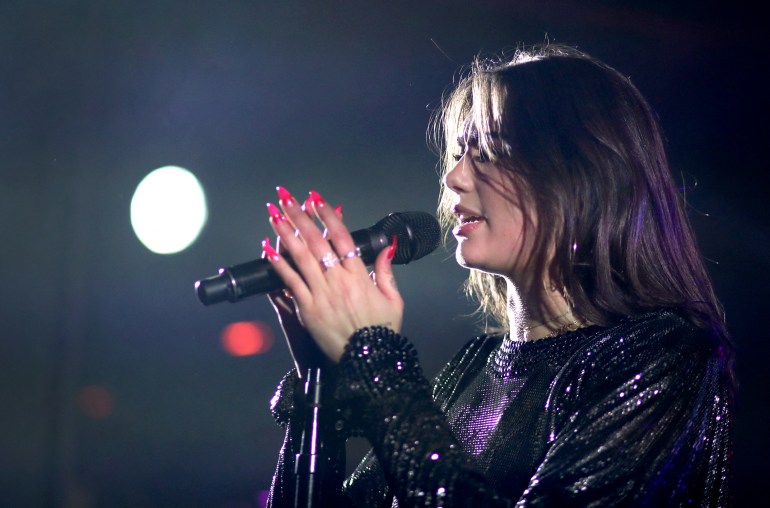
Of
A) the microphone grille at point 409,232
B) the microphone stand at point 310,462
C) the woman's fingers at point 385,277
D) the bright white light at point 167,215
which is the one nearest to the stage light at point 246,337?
the bright white light at point 167,215

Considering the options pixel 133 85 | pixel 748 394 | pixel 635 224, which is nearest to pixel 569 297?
pixel 635 224

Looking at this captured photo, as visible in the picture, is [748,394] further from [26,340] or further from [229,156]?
[26,340]

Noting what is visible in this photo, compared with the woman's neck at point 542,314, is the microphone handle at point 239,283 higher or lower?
higher

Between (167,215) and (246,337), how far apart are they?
0.62m

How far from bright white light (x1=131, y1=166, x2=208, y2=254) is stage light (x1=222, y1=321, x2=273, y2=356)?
0.42m

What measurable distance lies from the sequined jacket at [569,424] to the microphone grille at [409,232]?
220 mm

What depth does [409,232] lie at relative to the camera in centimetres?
128

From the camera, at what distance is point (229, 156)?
294 centimetres

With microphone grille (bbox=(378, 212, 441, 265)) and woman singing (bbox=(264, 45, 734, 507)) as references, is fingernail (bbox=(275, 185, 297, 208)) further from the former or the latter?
microphone grille (bbox=(378, 212, 441, 265))

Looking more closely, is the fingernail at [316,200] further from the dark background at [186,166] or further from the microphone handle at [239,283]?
the dark background at [186,166]

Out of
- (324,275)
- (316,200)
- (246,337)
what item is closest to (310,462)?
(324,275)

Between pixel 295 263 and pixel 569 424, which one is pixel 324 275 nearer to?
pixel 295 263

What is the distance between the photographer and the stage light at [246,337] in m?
2.89

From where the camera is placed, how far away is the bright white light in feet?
9.47
